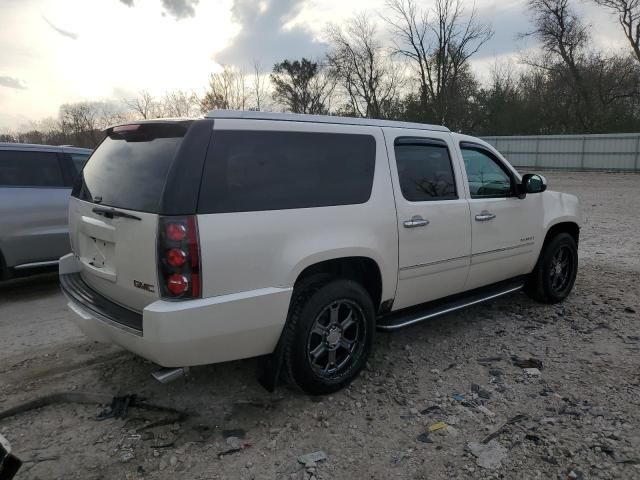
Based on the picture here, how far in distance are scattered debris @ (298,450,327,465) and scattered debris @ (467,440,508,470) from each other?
33.7 inches

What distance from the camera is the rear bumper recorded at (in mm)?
2549

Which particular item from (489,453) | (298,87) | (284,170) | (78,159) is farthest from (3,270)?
(298,87)

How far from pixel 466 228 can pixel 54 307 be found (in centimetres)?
451

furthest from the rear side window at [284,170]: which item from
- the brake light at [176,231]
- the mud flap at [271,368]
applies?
the mud flap at [271,368]

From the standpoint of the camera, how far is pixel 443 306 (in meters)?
3.98

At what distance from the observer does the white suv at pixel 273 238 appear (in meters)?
2.59

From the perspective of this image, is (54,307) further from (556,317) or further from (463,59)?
(463,59)

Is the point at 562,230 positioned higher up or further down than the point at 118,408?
higher up

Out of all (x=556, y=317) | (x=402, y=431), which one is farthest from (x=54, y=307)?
(x=556, y=317)

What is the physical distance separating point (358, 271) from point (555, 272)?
9.27 ft

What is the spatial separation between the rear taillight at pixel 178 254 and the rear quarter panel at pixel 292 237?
1.9 inches

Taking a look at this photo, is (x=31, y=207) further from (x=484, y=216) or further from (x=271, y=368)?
(x=484, y=216)

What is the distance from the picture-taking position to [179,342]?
101 inches

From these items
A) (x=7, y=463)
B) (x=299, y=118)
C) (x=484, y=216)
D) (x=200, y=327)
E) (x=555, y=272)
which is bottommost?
(x=7, y=463)
